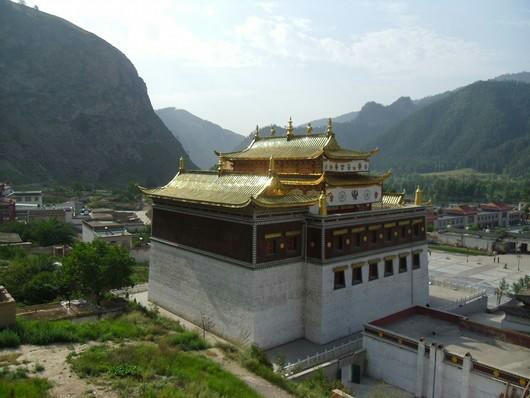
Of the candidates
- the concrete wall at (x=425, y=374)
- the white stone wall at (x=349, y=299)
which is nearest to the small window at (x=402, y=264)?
the white stone wall at (x=349, y=299)

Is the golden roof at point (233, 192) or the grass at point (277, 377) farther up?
the golden roof at point (233, 192)

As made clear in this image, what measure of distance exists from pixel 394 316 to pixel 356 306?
213 cm

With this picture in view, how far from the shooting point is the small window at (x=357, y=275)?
87.9ft

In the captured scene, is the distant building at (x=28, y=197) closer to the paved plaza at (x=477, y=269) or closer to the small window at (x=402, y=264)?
the paved plaza at (x=477, y=269)

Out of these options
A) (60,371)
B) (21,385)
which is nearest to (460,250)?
(60,371)

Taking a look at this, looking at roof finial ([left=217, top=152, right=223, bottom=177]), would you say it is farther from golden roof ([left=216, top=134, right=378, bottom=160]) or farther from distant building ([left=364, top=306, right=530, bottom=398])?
distant building ([left=364, top=306, right=530, bottom=398])

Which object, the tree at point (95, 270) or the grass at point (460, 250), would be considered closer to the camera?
the tree at point (95, 270)

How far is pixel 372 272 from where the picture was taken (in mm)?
28141

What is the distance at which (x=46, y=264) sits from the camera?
3594 cm

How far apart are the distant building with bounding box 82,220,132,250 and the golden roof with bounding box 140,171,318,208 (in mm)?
22367

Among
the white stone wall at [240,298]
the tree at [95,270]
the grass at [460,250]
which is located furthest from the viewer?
the grass at [460,250]

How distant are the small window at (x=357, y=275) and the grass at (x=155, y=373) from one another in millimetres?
10531

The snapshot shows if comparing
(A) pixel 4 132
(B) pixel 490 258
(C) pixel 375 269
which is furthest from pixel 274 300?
(A) pixel 4 132

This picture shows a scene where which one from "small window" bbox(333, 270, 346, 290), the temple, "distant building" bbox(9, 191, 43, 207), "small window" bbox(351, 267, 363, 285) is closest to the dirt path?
the temple
